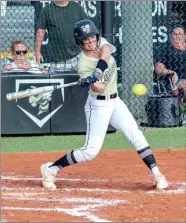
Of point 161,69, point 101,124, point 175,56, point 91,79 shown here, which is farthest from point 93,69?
point 175,56

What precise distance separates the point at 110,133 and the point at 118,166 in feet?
7.67

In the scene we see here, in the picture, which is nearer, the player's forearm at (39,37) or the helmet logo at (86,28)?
the helmet logo at (86,28)

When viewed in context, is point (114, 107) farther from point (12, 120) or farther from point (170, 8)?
point (170, 8)

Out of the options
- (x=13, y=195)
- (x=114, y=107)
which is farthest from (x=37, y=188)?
(x=114, y=107)

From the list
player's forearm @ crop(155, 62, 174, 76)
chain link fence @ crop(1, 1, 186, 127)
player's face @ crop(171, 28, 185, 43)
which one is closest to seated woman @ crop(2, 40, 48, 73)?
chain link fence @ crop(1, 1, 186, 127)

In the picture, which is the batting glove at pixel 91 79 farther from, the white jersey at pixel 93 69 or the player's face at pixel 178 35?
the player's face at pixel 178 35

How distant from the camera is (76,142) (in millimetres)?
10625

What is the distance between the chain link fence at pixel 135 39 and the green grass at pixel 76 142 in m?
0.50

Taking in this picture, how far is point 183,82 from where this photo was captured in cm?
1219

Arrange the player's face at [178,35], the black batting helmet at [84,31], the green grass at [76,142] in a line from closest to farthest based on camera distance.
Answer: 1. the black batting helmet at [84,31]
2. the green grass at [76,142]
3. the player's face at [178,35]

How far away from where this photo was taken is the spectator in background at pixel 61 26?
11.8 m

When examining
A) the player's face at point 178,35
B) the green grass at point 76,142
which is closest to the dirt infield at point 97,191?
the green grass at point 76,142

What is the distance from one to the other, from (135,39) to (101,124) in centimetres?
510

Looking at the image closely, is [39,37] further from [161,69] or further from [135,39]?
[161,69]
